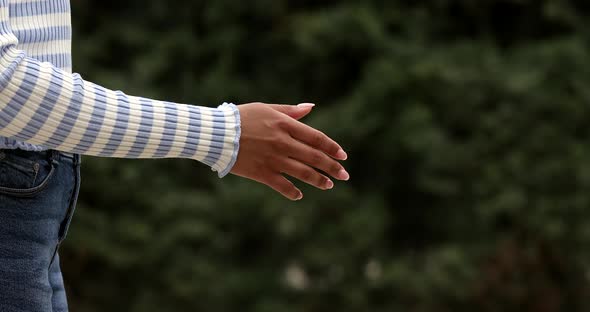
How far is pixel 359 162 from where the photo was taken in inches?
166

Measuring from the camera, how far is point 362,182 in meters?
4.25

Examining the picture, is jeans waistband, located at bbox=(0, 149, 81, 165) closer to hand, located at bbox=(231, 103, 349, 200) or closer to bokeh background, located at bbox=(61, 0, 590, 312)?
hand, located at bbox=(231, 103, 349, 200)

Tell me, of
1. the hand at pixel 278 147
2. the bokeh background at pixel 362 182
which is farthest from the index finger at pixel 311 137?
the bokeh background at pixel 362 182

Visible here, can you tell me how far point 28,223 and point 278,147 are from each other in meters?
0.33

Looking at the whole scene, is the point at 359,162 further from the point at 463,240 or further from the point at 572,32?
the point at 572,32

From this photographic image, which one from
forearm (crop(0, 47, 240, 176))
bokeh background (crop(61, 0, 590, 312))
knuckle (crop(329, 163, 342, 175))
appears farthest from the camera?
bokeh background (crop(61, 0, 590, 312))

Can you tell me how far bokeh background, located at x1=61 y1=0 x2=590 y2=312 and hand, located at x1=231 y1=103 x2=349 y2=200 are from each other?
276 centimetres

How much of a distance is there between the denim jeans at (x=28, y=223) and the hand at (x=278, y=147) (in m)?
0.25

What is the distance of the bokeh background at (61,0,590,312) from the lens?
13.1 ft

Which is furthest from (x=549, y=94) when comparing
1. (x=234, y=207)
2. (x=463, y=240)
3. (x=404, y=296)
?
(x=234, y=207)

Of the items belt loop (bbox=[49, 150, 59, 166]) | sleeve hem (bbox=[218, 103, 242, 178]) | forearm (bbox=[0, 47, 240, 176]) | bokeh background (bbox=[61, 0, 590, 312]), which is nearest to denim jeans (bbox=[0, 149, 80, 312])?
belt loop (bbox=[49, 150, 59, 166])

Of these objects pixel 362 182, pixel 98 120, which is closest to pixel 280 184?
pixel 98 120

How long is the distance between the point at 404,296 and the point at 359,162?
1.92 ft

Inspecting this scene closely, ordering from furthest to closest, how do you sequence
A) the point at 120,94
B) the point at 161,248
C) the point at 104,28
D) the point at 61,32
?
the point at 104,28
the point at 161,248
the point at 61,32
the point at 120,94
